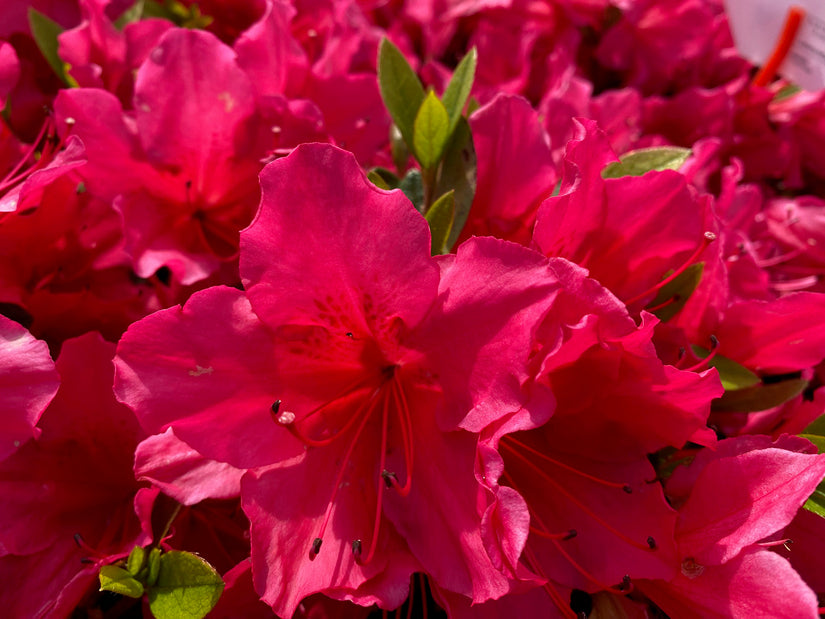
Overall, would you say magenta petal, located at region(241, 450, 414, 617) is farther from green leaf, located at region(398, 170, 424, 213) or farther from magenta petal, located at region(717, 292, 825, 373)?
magenta petal, located at region(717, 292, 825, 373)

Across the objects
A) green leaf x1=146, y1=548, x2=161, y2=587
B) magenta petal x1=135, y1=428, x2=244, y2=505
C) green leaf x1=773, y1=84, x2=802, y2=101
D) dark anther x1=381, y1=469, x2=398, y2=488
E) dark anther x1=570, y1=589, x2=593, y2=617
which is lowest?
dark anther x1=570, y1=589, x2=593, y2=617

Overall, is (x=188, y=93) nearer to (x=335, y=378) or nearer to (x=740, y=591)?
(x=335, y=378)

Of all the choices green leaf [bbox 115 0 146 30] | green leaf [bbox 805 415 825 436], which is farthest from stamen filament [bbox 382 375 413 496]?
green leaf [bbox 115 0 146 30]

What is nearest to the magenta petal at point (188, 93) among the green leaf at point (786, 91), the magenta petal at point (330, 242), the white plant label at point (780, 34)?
the magenta petal at point (330, 242)

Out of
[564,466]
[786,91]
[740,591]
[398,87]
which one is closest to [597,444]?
[564,466]

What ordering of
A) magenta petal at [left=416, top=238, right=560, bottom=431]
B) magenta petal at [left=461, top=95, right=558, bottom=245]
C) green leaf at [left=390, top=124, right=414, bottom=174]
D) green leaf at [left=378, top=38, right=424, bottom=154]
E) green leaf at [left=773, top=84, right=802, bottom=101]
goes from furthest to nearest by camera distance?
green leaf at [left=773, top=84, right=802, bottom=101] → green leaf at [left=390, top=124, right=414, bottom=174] → green leaf at [left=378, top=38, right=424, bottom=154] → magenta petal at [left=461, top=95, right=558, bottom=245] → magenta petal at [left=416, top=238, right=560, bottom=431]

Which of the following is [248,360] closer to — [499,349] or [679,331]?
[499,349]
